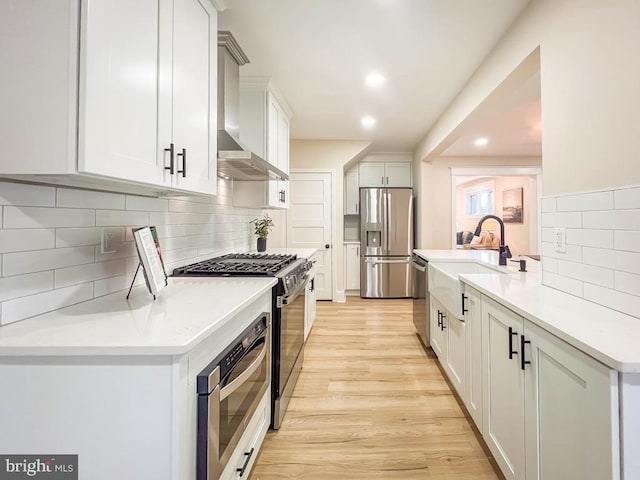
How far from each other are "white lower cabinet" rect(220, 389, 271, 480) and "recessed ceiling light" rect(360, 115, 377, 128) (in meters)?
3.24

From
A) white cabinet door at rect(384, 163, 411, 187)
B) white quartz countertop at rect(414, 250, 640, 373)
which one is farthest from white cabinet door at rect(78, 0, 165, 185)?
white cabinet door at rect(384, 163, 411, 187)

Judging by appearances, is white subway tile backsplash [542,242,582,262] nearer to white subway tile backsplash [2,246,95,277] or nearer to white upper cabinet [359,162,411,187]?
white subway tile backsplash [2,246,95,277]

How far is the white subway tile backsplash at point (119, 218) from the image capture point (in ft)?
4.52

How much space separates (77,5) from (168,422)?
1145mm

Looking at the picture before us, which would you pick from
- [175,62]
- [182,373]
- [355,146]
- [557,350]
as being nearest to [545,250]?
[557,350]

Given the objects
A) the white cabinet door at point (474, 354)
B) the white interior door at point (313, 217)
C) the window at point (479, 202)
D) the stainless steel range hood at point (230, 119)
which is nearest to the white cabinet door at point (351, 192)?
the white interior door at point (313, 217)

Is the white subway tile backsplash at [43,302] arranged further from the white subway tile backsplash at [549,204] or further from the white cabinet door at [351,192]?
the white cabinet door at [351,192]

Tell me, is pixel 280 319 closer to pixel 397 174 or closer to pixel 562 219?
pixel 562 219

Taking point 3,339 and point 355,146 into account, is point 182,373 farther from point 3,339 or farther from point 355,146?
point 355,146

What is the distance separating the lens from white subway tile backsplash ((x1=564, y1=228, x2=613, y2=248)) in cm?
123

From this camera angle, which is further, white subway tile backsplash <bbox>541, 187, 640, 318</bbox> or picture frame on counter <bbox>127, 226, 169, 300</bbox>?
picture frame on counter <bbox>127, 226, 169, 300</bbox>

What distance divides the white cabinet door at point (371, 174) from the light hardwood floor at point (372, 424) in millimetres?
3137

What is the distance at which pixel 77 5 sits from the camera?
87 centimetres

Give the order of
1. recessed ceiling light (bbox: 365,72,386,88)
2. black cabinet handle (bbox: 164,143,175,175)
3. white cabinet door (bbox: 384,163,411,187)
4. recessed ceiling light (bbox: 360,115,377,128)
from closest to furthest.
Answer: black cabinet handle (bbox: 164,143,175,175) < recessed ceiling light (bbox: 365,72,386,88) < recessed ceiling light (bbox: 360,115,377,128) < white cabinet door (bbox: 384,163,411,187)
